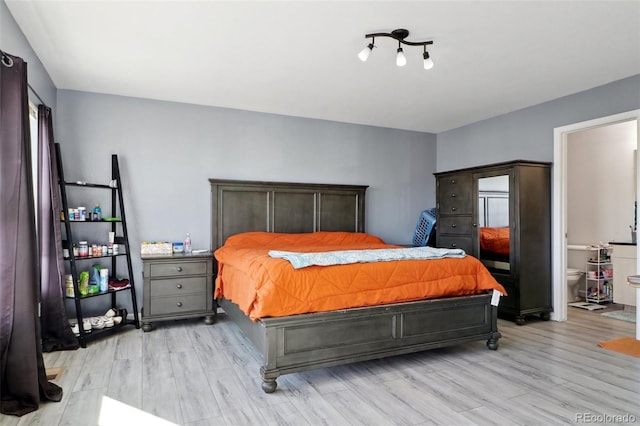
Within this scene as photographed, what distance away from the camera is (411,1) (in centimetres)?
230

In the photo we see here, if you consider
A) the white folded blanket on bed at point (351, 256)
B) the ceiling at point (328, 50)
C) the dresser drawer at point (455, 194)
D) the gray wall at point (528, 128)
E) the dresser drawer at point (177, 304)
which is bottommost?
the dresser drawer at point (177, 304)

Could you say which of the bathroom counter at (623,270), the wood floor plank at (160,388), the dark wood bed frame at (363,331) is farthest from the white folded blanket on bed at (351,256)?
the bathroom counter at (623,270)

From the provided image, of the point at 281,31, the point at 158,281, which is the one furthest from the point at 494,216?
the point at 158,281

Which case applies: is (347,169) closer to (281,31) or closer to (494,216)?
(494,216)

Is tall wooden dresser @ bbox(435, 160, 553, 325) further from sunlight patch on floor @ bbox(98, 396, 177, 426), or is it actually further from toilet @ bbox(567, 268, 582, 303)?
sunlight patch on floor @ bbox(98, 396, 177, 426)

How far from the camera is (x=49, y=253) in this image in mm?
3203

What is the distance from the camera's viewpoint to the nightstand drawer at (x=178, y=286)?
12.2ft

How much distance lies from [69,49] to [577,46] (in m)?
3.89

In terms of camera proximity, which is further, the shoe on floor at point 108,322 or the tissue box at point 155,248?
the tissue box at point 155,248

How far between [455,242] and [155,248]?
3431 millimetres

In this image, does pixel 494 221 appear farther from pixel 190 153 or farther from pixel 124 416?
pixel 124 416

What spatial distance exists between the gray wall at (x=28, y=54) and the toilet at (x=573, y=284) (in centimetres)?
613

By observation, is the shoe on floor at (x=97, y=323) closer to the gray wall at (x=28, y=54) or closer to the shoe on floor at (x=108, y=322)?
the shoe on floor at (x=108, y=322)

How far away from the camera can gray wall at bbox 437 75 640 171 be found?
3.64 m
